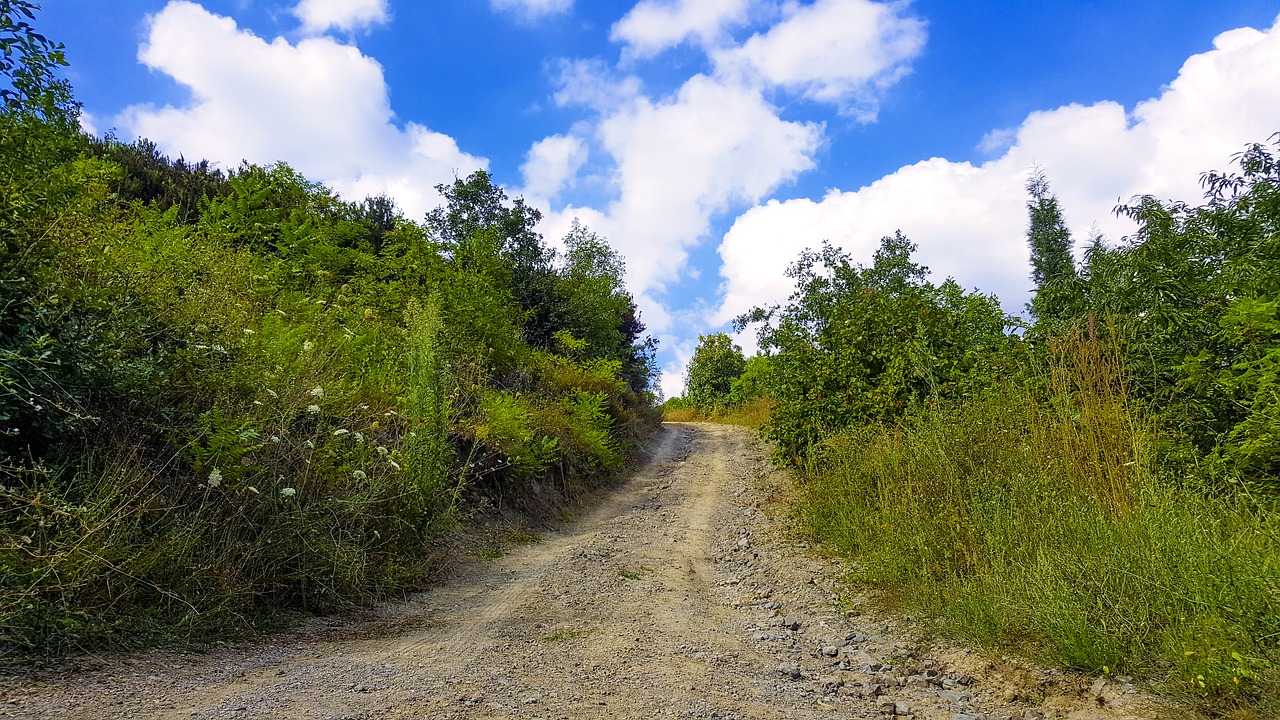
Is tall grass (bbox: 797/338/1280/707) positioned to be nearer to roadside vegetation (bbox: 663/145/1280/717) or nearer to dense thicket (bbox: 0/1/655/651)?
roadside vegetation (bbox: 663/145/1280/717)

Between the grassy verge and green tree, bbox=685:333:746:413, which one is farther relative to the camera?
green tree, bbox=685:333:746:413

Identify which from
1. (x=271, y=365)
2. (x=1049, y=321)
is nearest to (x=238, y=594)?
(x=271, y=365)

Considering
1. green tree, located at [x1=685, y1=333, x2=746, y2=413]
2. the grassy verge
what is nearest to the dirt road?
the grassy verge

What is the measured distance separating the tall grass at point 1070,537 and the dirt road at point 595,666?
0.38 metres

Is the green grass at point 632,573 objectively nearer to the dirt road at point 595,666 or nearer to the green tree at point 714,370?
the dirt road at point 595,666

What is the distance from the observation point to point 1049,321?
8156mm

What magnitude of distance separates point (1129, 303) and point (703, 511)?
7690 mm

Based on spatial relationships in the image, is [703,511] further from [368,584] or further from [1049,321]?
[368,584]

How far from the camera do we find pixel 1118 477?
548 cm

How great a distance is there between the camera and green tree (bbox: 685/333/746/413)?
136 feet

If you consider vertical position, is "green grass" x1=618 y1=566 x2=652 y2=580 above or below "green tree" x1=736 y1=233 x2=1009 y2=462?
below

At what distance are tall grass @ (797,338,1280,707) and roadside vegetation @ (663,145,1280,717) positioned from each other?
18 millimetres

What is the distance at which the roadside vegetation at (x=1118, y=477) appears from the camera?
3734 millimetres

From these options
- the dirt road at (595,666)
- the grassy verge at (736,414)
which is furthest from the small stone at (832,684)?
the grassy verge at (736,414)
